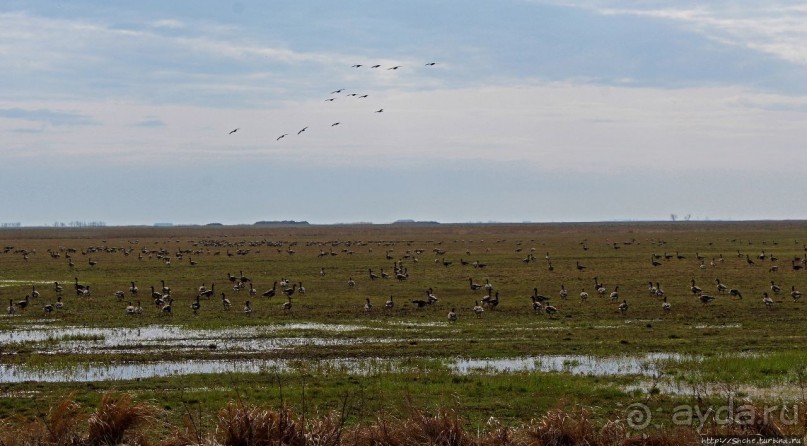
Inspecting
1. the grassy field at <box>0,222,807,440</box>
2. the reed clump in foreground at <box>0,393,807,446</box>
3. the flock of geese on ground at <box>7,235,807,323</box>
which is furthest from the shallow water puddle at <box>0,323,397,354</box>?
the reed clump in foreground at <box>0,393,807,446</box>

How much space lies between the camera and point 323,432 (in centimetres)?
1066

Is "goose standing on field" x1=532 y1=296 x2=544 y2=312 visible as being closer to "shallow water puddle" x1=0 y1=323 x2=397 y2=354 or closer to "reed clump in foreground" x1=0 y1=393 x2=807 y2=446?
"shallow water puddle" x1=0 y1=323 x2=397 y2=354

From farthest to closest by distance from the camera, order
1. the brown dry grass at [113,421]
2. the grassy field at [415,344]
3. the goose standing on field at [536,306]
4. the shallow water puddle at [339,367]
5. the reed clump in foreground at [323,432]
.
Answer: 1. the goose standing on field at [536,306]
2. the shallow water puddle at [339,367]
3. the grassy field at [415,344]
4. the brown dry grass at [113,421]
5. the reed clump in foreground at [323,432]

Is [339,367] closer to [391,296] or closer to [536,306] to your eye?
[536,306]

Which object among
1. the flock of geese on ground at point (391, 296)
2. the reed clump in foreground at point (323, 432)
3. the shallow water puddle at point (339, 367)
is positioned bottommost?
the shallow water puddle at point (339, 367)

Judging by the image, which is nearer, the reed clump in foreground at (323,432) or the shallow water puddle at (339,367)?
the reed clump in foreground at (323,432)

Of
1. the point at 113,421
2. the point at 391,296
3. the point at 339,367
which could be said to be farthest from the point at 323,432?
the point at 391,296

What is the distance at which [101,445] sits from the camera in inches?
435

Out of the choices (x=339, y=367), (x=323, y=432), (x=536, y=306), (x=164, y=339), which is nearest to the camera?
(x=323, y=432)

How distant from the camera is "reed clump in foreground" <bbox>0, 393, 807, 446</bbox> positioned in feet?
34.5

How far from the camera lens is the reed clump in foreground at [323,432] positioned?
34.5 ft

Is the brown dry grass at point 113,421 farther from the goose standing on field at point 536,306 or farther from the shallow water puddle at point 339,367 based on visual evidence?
the goose standing on field at point 536,306

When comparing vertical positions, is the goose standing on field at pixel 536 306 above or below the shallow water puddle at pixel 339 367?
above

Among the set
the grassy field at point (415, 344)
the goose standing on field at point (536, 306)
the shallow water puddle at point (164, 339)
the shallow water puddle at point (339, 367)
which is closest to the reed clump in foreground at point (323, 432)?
the grassy field at point (415, 344)
